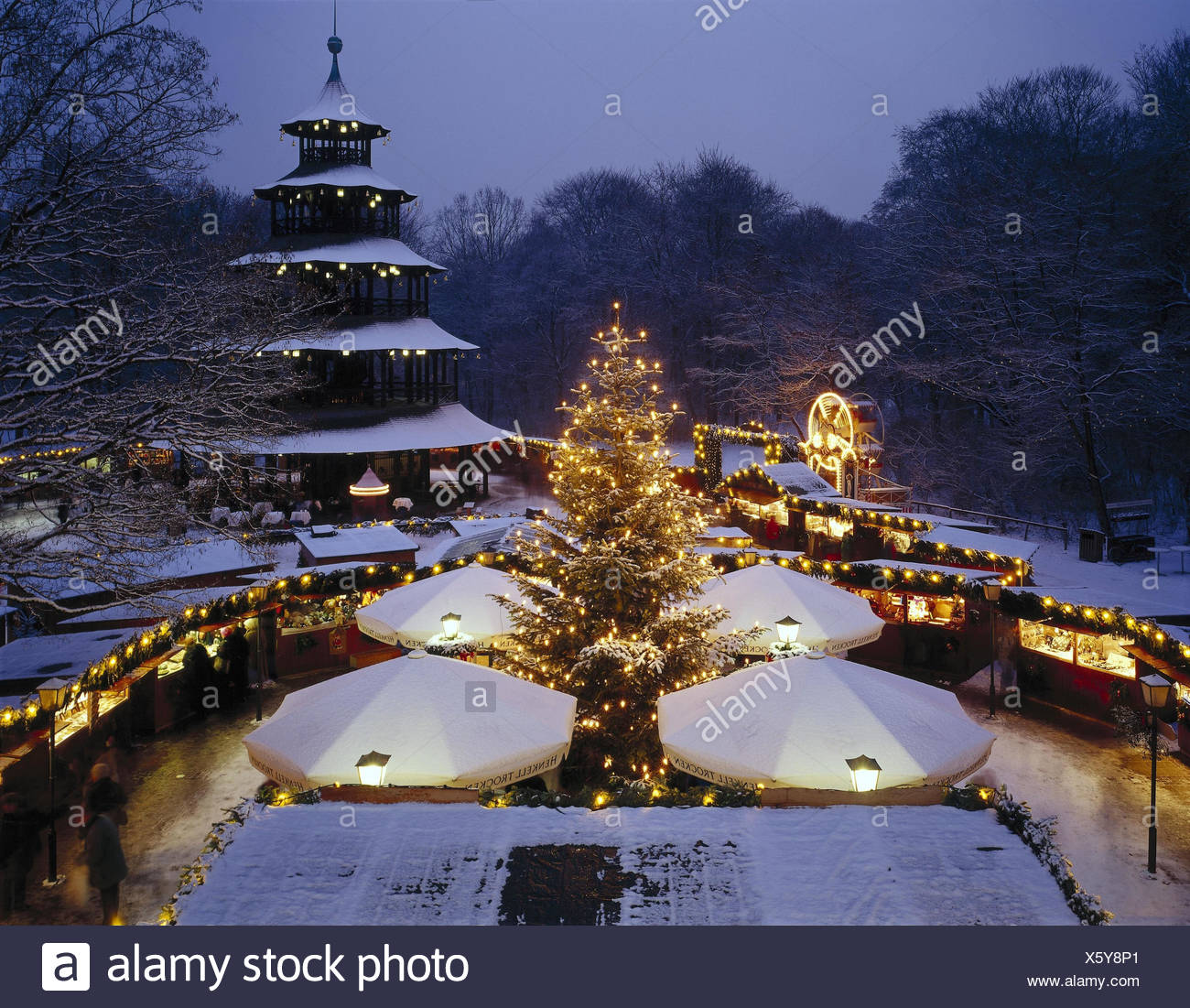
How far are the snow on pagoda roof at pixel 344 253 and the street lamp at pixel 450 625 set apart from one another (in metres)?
22.7

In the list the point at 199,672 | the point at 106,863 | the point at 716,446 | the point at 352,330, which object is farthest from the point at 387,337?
the point at 106,863

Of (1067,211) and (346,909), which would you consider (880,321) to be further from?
(346,909)

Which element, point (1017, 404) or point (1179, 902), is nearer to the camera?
point (1179, 902)

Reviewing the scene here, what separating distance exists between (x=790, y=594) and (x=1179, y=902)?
736cm

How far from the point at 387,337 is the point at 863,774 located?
29.9 m

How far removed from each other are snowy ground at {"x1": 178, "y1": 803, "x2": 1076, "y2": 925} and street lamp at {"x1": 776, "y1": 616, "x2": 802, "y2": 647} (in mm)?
6264

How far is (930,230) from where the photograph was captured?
39750 millimetres

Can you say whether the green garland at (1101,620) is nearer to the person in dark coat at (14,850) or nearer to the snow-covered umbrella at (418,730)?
the snow-covered umbrella at (418,730)

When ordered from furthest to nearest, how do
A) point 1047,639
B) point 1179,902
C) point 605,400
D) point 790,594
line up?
point 1047,639 < point 790,594 < point 605,400 < point 1179,902

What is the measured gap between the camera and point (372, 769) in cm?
1062

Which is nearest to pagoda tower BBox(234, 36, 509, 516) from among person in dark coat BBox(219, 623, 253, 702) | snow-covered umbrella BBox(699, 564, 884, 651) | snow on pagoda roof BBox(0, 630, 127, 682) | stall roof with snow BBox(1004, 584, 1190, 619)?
person in dark coat BBox(219, 623, 253, 702)

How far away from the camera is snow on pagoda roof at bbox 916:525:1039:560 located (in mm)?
20484
